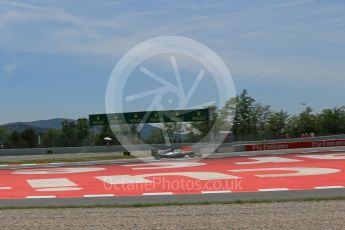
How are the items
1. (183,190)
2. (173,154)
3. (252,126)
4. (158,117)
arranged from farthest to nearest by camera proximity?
(252,126) → (158,117) → (173,154) → (183,190)

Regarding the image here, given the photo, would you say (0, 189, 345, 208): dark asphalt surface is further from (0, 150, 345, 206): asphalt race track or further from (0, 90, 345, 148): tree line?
(0, 90, 345, 148): tree line

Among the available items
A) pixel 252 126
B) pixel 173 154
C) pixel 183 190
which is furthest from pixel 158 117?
pixel 183 190

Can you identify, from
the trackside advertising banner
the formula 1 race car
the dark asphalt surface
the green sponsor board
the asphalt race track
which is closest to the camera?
the dark asphalt surface

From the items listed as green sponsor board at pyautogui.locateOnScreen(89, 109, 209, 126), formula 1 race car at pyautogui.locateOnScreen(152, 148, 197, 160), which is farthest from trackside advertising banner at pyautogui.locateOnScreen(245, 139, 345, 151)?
green sponsor board at pyautogui.locateOnScreen(89, 109, 209, 126)

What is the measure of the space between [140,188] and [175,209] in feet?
18.5

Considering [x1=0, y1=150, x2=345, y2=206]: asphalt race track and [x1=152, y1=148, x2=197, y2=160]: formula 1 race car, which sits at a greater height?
[x1=152, y1=148, x2=197, y2=160]: formula 1 race car

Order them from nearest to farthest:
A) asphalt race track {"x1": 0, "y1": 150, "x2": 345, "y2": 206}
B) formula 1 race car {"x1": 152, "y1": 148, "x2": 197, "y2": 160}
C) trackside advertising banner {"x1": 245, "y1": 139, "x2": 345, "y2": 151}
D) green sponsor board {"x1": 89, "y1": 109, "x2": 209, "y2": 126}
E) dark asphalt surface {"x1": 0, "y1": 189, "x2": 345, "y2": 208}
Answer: dark asphalt surface {"x1": 0, "y1": 189, "x2": 345, "y2": 208}
asphalt race track {"x1": 0, "y1": 150, "x2": 345, "y2": 206}
formula 1 race car {"x1": 152, "y1": 148, "x2": 197, "y2": 160}
trackside advertising banner {"x1": 245, "y1": 139, "x2": 345, "y2": 151}
green sponsor board {"x1": 89, "y1": 109, "x2": 209, "y2": 126}

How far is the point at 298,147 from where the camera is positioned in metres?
44.7

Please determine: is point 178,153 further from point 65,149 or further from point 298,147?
point 65,149

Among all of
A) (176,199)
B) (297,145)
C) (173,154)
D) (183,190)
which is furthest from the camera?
(297,145)

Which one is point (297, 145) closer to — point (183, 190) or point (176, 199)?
point (183, 190)

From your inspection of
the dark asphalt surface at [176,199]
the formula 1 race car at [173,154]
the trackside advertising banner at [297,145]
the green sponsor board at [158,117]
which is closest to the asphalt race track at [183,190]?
the dark asphalt surface at [176,199]

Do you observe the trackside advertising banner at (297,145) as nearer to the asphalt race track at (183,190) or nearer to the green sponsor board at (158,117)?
the green sponsor board at (158,117)

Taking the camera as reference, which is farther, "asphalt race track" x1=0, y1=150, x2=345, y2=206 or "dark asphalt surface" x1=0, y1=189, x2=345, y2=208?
"asphalt race track" x1=0, y1=150, x2=345, y2=206
